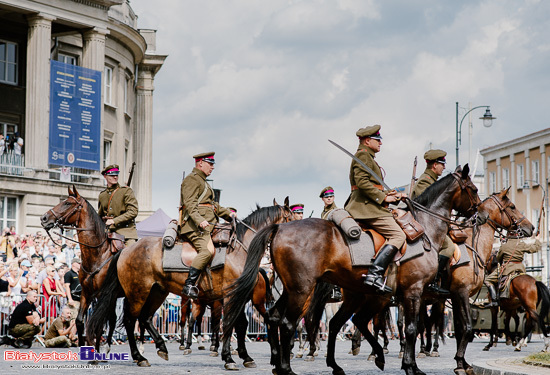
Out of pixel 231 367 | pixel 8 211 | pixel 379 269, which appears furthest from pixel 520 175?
pixel 379 269

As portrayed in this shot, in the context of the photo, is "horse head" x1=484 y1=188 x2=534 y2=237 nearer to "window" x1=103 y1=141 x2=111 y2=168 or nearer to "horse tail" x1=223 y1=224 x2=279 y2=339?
"horse tail" x1=223 y1=224 x2=279 y2=339

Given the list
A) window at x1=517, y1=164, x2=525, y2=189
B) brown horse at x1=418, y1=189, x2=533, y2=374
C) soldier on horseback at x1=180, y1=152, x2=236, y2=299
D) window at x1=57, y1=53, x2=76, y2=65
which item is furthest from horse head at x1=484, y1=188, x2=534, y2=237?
window at x1=517, y1=164, x2=525, y2=189

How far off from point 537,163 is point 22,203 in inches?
2107

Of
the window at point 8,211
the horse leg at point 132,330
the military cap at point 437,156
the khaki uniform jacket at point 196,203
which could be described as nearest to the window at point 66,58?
the window at point 8,211

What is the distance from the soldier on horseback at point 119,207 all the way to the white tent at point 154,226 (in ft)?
40.2

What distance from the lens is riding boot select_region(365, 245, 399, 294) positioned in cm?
1116

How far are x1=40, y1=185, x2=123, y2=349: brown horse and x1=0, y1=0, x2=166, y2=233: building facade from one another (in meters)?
24.9

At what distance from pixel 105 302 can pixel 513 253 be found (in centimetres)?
1039

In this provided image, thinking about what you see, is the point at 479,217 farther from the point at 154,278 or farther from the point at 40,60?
the point at 40,60

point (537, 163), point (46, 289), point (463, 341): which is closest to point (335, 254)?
point (463, 341)

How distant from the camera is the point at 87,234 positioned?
15492 mm

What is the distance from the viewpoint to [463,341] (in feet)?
42.0

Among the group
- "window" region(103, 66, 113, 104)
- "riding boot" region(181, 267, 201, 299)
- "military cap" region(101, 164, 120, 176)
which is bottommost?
"riding boot" region(181, 267, 201, 299)

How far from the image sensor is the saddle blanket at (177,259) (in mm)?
14023
